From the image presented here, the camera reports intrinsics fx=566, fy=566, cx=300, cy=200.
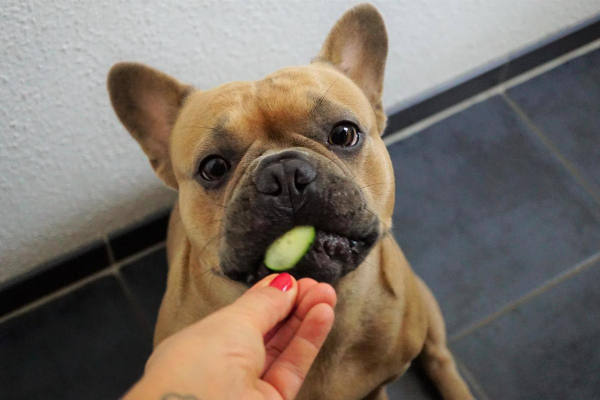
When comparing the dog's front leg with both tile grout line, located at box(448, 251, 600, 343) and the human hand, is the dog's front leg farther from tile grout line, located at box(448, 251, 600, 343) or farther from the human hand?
the human hand

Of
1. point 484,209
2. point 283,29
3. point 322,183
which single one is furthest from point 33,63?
point 484,209

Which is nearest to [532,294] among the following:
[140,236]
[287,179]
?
[287,179]

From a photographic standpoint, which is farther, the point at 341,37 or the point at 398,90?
the point at 398,90

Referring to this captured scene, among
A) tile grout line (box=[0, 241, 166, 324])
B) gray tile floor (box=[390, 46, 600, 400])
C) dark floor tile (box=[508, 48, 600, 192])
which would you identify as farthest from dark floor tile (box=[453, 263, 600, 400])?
tile grout line (box=[0, 241, 166, 324])

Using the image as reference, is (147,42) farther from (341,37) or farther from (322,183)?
(322,183)

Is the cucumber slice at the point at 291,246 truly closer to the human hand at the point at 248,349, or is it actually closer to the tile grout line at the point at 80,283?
the human hand at the point at 248,349

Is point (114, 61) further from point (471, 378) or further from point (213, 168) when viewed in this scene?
point (471, 378)
